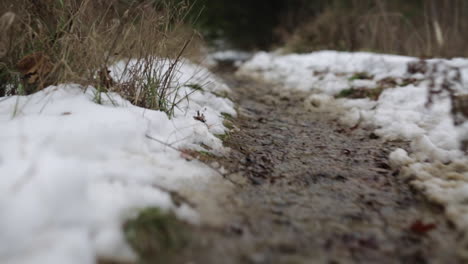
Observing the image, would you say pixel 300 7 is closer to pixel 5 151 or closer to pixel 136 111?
pixel 136 111

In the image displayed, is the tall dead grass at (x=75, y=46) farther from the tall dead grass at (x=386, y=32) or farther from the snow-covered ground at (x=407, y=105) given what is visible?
the tall dead grass at (x=386, y=32)

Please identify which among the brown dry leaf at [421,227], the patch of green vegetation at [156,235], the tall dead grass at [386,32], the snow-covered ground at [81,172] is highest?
the tall dead grass at [386,32]

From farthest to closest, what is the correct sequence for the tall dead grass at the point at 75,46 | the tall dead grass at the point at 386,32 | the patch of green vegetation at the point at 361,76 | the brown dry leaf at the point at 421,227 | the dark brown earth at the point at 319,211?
the tall dead grass at the point at 386,32, the patch of green vegetation at the point at 361,76, the tall dead grass at the point at 75,46, the brown dry leaf at the point at 421,227, the dark brown earth at the point at 319,211

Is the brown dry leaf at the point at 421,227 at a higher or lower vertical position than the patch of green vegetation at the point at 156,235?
lower

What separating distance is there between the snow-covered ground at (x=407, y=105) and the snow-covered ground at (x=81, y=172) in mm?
1134

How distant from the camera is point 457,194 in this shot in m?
1.45

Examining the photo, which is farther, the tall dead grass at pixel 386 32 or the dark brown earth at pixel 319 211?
the tall dead grass at pixel 386 32

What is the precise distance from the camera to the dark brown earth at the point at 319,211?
→ 114 centimetres

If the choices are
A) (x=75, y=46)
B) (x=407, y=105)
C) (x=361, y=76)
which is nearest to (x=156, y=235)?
(x=75, y=46)

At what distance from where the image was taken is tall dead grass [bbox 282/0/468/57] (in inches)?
169

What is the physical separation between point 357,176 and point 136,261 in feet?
4.18

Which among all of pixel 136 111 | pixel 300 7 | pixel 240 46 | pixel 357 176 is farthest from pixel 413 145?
pixel 240 46

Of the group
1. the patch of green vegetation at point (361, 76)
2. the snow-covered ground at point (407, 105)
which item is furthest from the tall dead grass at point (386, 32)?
the patch of green vegetation at point (361, 76)

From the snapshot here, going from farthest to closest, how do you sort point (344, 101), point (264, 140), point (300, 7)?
point (300, 7)
point (344, 101)
point (264, 140)
